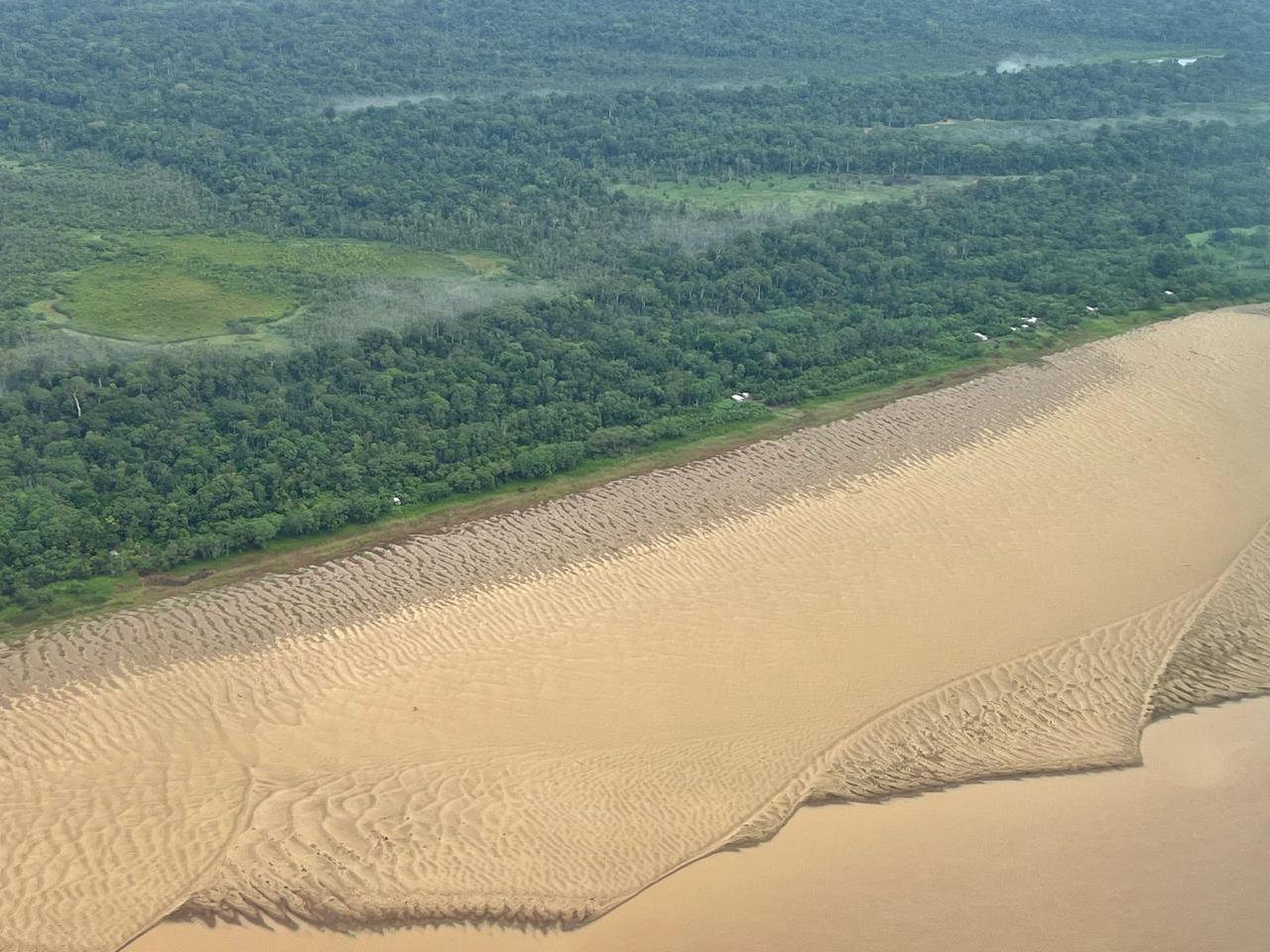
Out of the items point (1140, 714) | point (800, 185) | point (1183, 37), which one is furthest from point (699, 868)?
point (1183, 37)

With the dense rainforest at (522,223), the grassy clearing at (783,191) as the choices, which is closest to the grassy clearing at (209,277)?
the dense rainforest at (522,223)

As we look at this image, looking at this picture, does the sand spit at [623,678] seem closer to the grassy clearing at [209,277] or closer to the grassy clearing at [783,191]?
the grassy clearing at [209,277]

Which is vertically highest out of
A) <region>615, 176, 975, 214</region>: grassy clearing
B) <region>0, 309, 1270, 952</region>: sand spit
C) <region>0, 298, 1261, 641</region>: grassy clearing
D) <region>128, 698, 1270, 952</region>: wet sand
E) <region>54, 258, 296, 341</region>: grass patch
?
<region>615, 176, 975, 214</region>: grassy clearing

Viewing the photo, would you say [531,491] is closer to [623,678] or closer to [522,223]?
[623,678]

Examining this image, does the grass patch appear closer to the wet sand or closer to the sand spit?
the sand spit

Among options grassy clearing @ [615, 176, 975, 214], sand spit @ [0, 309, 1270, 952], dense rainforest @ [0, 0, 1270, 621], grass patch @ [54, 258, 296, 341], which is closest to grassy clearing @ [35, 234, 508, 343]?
grass patch @ [54, 258, 296, 341]
